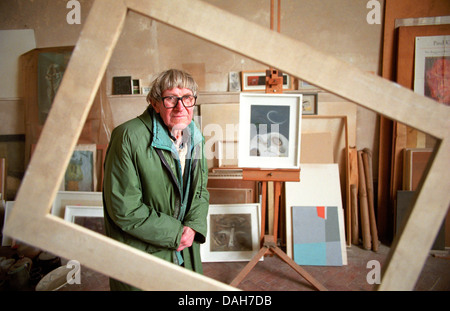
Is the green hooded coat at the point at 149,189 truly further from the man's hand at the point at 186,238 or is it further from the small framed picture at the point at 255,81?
the small framed picture at the point at 255,81

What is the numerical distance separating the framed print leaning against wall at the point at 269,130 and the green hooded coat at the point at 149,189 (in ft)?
3.55

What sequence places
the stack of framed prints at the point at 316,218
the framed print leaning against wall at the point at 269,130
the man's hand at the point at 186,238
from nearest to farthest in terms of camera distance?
1. the man's hand at the point at 186,238
2. the framed print leaning against wall at the point at 269,130
3. the stack of framed prints at the point at 316,218

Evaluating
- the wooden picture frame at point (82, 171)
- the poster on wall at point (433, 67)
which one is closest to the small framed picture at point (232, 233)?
the wooden picture frame at point (82, 171)

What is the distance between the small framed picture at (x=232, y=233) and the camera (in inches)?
116

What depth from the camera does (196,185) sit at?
1.51 metres

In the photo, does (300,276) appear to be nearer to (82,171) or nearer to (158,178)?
(158,178)

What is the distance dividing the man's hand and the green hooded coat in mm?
34

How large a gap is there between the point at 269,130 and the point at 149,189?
1.49 meters

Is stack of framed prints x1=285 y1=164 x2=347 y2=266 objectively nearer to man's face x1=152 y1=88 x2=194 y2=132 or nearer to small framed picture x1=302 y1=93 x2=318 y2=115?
small framed picture x1=302 y1=93 x2=318 y2=115

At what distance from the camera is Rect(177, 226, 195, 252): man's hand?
1.43 meters

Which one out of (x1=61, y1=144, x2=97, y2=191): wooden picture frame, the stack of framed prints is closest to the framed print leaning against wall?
the stack of framed prints

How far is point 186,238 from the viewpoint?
144 cm

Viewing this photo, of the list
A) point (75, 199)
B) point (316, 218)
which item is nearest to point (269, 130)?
point (316, 218)

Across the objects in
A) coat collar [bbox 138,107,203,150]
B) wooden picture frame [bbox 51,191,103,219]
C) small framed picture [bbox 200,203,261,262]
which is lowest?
small framed picture [bbox 200,203,261,262]
